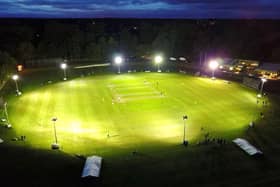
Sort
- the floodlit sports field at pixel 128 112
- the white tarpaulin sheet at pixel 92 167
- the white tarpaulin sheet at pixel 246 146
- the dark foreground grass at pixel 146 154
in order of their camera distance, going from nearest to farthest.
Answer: the dark foreground grass at pixel 146 154 < the white tarpaulin sheet at pixel 92 167 < the white tarpaulin sheet at pixel 246 146 < the floodlit sports field at pixel 128 112

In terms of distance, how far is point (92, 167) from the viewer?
23672 millimetres

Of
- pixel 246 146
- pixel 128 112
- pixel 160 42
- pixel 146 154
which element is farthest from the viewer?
pixel 160 42

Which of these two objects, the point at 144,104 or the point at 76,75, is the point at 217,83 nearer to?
the point at 144,104

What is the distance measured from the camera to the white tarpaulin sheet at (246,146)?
87.9 ft

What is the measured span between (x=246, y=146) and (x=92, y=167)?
578 inches

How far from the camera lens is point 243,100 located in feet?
152

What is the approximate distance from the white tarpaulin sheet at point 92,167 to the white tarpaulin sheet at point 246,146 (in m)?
13.5

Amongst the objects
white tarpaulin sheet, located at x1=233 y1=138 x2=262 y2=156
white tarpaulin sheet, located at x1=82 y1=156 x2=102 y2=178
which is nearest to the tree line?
white tarpaulin sheet, located at x1=233 y1=138 x2=262 y2=156

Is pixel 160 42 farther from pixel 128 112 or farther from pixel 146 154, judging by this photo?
pixel 146 154

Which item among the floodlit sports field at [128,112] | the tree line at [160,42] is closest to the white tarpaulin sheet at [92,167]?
the floodlit sports field at [128,112]

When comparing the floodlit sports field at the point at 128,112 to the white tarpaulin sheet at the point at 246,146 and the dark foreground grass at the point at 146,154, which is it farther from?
the white tarpaulin sheet at the point at 246,146

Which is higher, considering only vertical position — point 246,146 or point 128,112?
point 128,112

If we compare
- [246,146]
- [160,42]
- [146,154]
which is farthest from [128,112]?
[160,42]

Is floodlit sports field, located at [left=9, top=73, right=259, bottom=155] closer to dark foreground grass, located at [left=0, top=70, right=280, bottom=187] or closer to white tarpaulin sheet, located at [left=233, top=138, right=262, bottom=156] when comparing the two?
dark foreground grass, located at [left=0, top=70, right=280, bottom=187]
